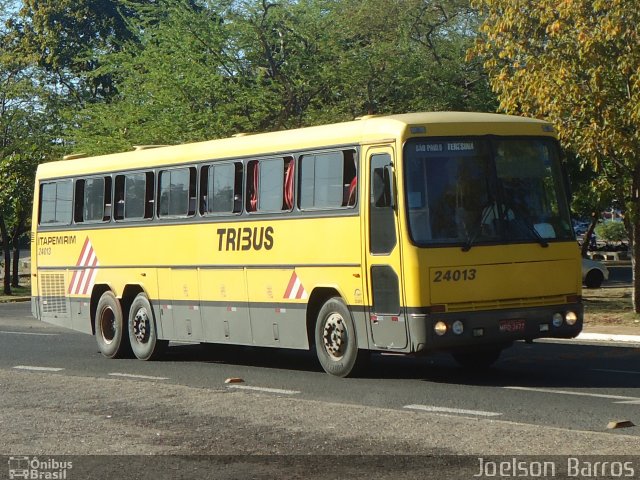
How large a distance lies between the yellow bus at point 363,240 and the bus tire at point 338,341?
0.02 meters

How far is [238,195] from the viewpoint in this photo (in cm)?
1873

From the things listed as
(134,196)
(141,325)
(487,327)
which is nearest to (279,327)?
(487,327)

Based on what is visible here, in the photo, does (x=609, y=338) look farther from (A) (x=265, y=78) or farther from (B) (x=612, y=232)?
(B) (x=612, y=232)

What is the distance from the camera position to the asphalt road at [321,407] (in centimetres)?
1048

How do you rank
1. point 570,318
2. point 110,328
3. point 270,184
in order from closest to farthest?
1. point 570,318
2. point 270,184
3. point 110,328

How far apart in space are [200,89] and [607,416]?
72.0 ft

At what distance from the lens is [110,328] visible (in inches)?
856

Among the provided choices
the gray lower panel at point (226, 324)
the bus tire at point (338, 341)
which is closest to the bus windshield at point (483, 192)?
the bus tire at point (338, 341)

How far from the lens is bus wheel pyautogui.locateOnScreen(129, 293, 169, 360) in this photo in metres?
20.7

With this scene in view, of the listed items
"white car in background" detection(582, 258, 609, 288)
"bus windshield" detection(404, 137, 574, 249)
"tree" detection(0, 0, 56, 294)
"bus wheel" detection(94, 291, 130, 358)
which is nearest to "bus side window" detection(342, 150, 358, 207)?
"bus windshield" detection(404, 137, 574, 249)

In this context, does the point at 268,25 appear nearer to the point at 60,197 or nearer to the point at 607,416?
the point at 60,197

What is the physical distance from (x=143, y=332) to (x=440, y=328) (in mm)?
7016

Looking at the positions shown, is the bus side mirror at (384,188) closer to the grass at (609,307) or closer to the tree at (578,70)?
the tree at (578,70)

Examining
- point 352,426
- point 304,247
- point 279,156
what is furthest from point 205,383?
point 352,426
